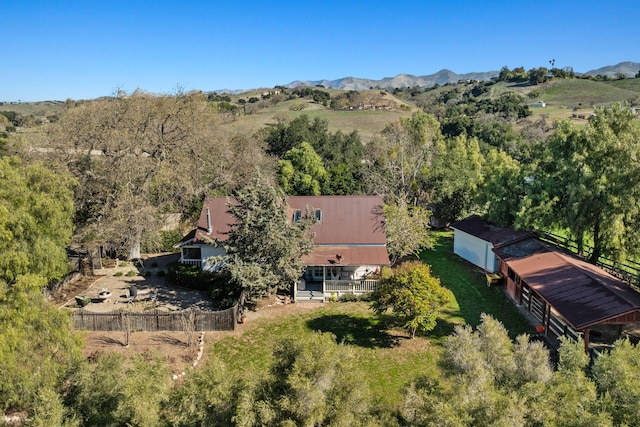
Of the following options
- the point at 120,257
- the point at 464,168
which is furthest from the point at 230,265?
the point at 464,168

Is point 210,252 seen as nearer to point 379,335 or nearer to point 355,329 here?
point 355,329

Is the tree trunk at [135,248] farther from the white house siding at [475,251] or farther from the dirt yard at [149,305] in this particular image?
the white house siding at [475,251]

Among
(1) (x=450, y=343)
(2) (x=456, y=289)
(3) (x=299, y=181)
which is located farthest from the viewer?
(3) (x=299, y=181)

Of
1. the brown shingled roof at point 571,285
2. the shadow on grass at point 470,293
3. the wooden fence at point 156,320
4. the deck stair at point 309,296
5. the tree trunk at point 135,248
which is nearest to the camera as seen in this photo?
the brown shingled roof at point 571,285

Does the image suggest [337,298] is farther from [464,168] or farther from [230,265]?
[464,168]

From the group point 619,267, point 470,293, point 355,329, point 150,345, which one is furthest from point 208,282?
point 619,267

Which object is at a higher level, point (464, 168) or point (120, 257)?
point (464, 168)

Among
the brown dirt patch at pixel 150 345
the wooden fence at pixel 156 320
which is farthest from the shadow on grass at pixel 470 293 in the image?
the brown dirt patch at pixel 150 345
